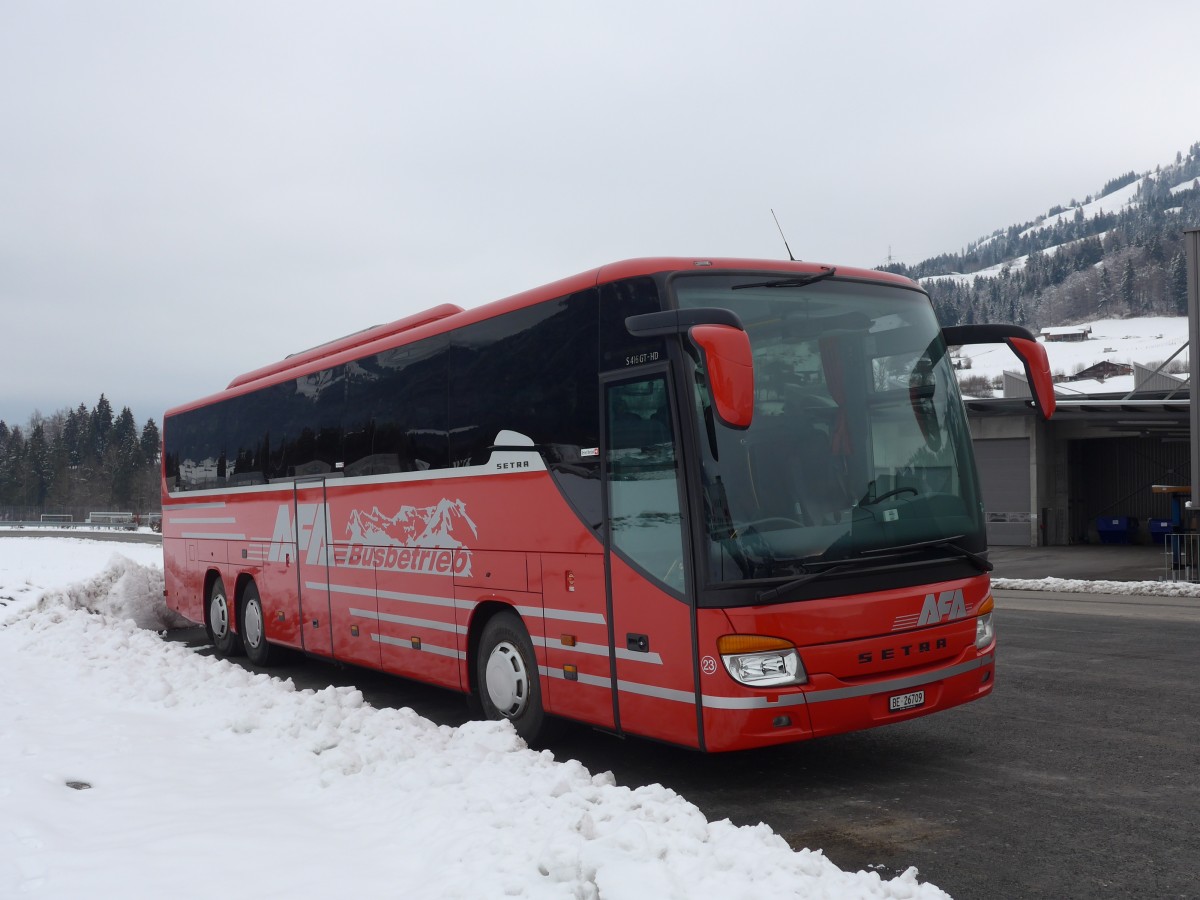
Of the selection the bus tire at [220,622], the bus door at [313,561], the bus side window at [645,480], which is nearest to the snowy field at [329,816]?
the bus side window at [645,480]

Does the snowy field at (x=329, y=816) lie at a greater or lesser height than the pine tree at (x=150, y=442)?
lesser

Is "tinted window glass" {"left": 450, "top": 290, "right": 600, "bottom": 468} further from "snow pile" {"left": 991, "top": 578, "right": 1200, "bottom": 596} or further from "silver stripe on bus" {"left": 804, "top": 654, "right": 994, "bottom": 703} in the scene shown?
"snow pile" {"left": 991, "top": 578, "right": 1200, "bottom": 596}

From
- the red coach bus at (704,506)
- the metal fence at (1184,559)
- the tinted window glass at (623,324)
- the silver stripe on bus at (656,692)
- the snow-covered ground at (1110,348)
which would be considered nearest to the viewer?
the red coach bus at (704,506)

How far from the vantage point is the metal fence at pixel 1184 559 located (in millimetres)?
21844

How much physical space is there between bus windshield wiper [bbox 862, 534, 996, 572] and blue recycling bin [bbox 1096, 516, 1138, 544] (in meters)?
29.6

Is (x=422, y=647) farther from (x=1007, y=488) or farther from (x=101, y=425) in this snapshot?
(x=101, y=425)

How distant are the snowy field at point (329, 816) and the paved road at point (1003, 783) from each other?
0.81m

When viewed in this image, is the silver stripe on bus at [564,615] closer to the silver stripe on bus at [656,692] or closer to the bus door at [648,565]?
the bus door at [648,565]

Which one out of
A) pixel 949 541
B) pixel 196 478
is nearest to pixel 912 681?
pixel 949 541

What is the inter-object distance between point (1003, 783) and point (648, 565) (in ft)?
8.15

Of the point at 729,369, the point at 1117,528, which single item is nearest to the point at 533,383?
the point at 729,369

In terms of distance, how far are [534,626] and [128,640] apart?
24.0 feet

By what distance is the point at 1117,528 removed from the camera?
3350cm

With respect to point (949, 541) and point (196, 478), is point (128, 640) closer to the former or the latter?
point (196, 478)
